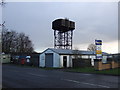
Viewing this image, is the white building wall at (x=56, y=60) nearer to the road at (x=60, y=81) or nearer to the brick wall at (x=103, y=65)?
the brick wall at (x=103, y=65)

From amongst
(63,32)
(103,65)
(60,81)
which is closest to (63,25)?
(63,32)

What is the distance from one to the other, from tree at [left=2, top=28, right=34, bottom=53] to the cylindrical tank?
92.5 ft

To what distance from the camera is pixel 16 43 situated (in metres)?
64.4

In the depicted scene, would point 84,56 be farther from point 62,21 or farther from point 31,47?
point 31,47

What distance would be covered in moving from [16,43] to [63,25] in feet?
107

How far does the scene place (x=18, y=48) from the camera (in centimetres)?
6469

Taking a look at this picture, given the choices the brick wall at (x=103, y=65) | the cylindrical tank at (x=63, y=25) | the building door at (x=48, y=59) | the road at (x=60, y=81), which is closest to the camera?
the road at (x=60, y=81)

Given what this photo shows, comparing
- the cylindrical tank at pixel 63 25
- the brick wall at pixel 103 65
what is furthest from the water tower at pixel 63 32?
the brick wall at pixel 103 65

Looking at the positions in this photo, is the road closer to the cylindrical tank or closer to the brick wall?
the brick wall

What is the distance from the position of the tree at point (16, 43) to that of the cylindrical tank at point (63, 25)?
2819 centimetres

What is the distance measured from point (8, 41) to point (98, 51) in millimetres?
48096

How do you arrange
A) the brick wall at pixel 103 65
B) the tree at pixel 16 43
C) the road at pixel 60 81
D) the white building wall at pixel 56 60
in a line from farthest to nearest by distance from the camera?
the tree at pixel 16 43
the white building wall at pixel 56 60
the brick wall at pixel 103 65
the road at pixel 60 81

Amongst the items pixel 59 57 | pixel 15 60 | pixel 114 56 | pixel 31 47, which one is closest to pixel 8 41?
pixel 31 47

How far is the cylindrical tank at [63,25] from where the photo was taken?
38406mm
